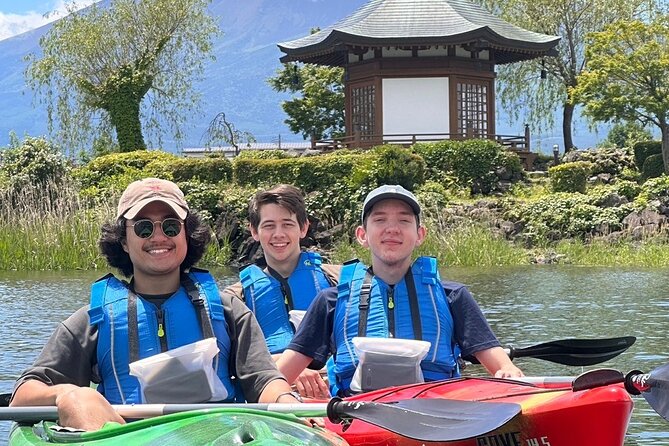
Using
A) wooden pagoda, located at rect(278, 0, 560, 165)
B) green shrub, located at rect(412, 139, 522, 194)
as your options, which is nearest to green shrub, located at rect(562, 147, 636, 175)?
wooden pagoda, located at rect(278, 0, 560, 165)

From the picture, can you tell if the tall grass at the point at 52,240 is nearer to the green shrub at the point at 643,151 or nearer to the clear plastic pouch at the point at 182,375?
the green shrub at the point at 643,151

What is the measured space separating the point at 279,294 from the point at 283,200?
612 millimetres

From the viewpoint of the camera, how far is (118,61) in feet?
121

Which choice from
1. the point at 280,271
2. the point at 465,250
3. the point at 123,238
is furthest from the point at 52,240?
the point at 123,238

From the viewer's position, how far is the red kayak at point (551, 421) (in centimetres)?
404

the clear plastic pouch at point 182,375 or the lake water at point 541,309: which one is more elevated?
the clear plastic pouch at point 182,375

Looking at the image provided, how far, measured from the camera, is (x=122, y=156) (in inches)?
1105

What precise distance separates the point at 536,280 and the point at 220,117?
2080 cm

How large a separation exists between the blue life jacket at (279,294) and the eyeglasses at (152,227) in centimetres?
218

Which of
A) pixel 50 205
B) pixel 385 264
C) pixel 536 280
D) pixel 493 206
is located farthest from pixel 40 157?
pixel 385 264

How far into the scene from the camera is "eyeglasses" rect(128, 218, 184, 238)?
4.41 meters

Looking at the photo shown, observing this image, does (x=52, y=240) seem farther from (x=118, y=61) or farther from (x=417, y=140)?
(x=118, y=61)

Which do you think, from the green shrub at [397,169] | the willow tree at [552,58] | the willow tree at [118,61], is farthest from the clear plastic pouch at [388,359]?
the willow tree at [552,58]

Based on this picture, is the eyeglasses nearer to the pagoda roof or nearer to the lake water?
the lake water
